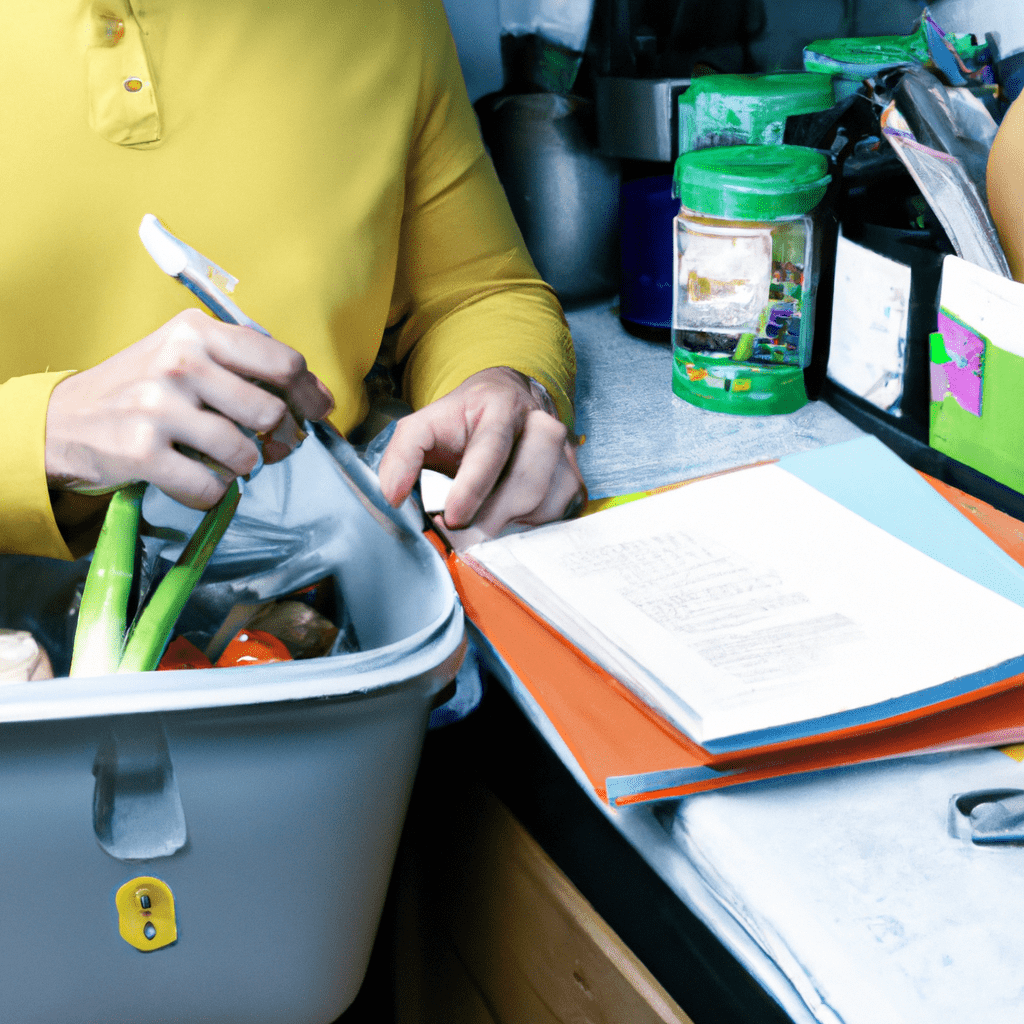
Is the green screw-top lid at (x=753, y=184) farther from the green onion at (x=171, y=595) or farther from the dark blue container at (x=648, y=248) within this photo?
the green onion at (x=171, y=595)

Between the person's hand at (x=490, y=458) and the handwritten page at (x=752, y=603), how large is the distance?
0.09 ft

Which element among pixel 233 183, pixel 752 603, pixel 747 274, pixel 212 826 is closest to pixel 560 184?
pixel 747 274

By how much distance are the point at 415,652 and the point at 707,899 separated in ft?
0.51

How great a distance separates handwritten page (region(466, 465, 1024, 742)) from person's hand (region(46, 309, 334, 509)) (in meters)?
0.16

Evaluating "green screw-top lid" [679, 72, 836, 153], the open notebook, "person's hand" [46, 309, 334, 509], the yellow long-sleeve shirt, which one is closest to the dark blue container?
"green screw-top lid" [679, 72, 836, 153]

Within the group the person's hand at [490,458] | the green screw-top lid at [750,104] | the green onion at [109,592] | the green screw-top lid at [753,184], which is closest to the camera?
the green onion at [109,592]

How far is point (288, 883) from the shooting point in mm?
438

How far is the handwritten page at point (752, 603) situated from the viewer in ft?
1.45

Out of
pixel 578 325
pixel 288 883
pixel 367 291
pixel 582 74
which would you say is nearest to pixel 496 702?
pixel 288 883

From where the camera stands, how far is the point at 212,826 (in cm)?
41

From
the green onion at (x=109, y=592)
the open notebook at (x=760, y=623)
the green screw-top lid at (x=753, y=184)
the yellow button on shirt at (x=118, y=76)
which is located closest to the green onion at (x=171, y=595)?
the green onion at (x=109, y=592)

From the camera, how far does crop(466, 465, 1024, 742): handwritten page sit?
1.45 feet

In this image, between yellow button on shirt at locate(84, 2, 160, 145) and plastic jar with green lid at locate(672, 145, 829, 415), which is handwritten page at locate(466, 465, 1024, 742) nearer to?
plastic jar with green lid at locate(672, 145, 829, 415)

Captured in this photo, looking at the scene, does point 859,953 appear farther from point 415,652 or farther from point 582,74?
point 582,74
